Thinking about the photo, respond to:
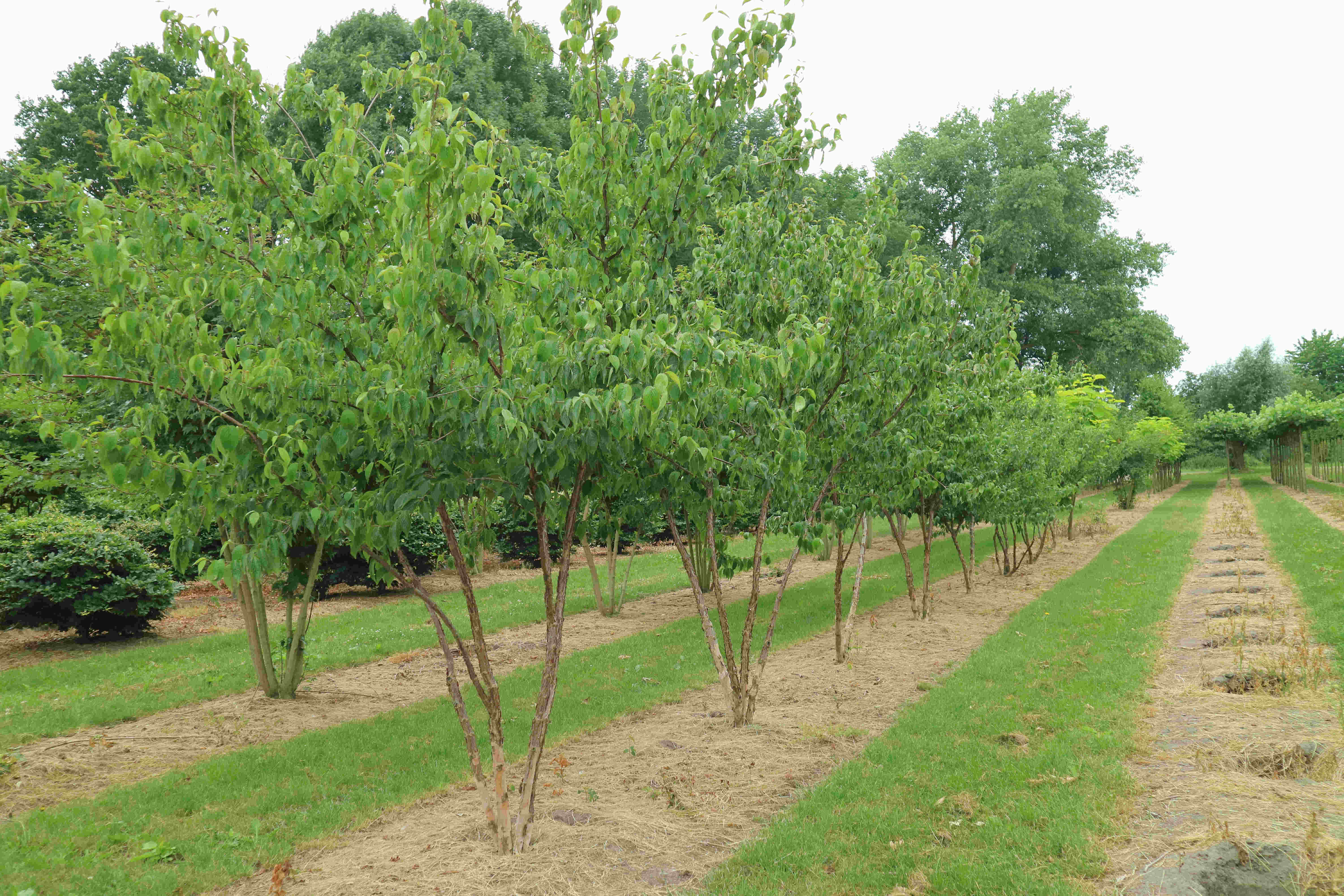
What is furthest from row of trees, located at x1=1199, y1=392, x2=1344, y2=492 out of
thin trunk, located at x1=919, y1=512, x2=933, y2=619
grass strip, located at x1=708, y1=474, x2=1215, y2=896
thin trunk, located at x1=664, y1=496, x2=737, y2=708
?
thin trunk, located at x1=664, y1=496, x2=737, y2=708

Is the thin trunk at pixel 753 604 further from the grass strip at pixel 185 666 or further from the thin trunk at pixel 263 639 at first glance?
the grass strip at pixel 185 666

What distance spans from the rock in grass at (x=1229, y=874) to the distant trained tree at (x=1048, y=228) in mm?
32889

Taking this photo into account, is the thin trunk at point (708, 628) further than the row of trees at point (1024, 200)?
No

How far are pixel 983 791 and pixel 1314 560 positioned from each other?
46.5ft

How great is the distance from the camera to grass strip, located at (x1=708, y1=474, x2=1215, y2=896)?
4676mm

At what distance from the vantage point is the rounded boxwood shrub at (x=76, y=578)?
11117 millimetres

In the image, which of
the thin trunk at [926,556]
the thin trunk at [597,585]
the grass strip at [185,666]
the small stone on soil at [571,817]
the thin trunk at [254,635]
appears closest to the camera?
the small stone on soil at [571,817]

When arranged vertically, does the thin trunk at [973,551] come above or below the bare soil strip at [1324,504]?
above

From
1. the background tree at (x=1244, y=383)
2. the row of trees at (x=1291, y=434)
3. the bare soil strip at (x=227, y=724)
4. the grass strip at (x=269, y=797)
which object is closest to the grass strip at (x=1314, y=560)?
the grass strip at (x=269, y=797)

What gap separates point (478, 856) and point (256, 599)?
512 centimetres

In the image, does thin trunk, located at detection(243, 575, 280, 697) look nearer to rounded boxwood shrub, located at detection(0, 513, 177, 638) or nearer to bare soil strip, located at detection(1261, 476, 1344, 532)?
rounded boxwood shrub, located at detection(0, 513, 177, 638)

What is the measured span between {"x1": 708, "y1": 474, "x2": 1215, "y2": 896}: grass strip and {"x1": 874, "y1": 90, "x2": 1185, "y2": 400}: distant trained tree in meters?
28.6

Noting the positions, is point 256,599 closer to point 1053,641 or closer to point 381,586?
point 381,586

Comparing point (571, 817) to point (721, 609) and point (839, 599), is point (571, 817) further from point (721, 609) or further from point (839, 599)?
point (839, 599)
